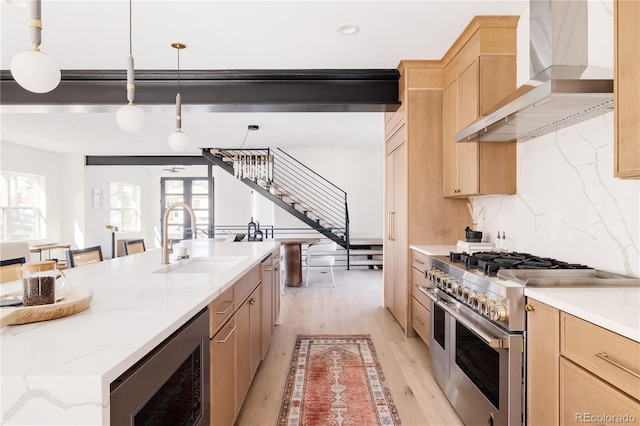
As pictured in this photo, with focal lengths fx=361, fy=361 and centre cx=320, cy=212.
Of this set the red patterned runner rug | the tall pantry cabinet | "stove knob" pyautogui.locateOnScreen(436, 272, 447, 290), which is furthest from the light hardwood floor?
"stove knob" pyautogui.locateOnScreen(436, 272, 447, 290)

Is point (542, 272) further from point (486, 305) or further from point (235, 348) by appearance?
point (235, 348)

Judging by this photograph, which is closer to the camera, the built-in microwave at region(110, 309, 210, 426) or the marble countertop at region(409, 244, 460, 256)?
the built-in microwave at region(110, 309, 210, 426)

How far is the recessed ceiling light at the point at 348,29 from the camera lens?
281 centimetres

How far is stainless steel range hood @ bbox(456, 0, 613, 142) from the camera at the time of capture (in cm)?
160

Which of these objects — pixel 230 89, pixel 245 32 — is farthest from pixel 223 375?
pixel 230 89

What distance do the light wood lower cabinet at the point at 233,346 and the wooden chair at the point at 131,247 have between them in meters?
1.55

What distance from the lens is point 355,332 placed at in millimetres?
3654

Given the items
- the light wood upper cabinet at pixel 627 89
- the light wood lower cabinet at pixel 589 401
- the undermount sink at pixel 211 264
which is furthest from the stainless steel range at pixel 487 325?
the undermount sink at pixel 211 264

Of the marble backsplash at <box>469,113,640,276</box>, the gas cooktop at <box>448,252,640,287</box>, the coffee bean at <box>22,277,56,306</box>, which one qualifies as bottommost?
the gas cooktop at <box>448,252,640,287</box>

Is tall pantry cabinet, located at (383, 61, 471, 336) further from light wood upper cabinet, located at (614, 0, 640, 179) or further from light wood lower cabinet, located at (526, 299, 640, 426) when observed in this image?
light wood upper cabinet, located at (614, 0, 640, 179)

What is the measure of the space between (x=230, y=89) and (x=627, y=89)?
10.7ft

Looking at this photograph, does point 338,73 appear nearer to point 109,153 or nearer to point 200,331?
point 200,331

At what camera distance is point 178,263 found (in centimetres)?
238

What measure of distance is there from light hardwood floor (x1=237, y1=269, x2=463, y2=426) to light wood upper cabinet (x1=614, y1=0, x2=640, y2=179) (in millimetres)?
1627
